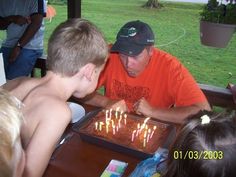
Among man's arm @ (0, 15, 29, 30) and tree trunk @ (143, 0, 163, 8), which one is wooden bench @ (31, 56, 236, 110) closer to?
man's arm @ (0, 15, 29, 30)

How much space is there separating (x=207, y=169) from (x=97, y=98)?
1.17 m

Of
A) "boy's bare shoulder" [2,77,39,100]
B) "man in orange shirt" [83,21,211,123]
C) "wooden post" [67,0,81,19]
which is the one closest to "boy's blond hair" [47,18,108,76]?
"boy's bare shoulder" [2,77,39,100]

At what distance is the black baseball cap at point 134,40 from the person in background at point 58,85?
429 millimetres

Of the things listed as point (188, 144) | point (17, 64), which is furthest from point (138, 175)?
point (17, 64)

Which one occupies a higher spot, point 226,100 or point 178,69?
point 178,69

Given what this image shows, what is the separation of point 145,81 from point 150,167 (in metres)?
0.87

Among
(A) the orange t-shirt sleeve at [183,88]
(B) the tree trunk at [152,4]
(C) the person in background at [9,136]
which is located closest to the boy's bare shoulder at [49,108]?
(C) the person in background at [9,136]

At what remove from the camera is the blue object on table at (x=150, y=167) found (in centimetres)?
129

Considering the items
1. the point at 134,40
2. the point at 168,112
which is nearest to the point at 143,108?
the point at 168,112

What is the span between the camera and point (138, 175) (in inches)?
50.9

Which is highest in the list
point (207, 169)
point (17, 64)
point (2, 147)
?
point (2, 147)

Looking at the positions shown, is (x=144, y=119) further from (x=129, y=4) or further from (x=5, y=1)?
(x=129, y=4)

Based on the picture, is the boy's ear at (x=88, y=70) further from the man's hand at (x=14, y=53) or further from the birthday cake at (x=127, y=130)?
the man's hand at (x=14, y=53)
